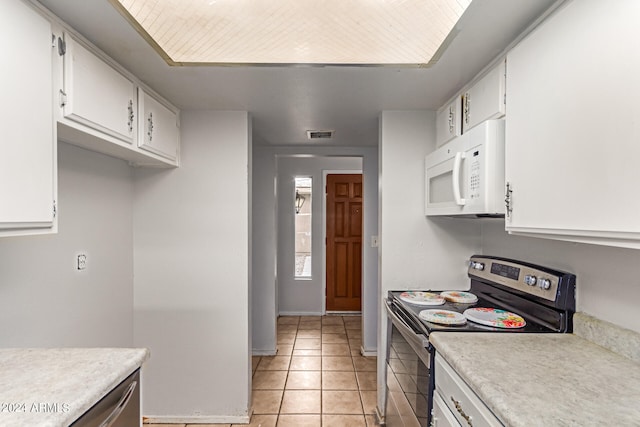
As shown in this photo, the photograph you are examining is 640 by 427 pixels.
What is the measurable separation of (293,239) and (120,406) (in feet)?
11.6

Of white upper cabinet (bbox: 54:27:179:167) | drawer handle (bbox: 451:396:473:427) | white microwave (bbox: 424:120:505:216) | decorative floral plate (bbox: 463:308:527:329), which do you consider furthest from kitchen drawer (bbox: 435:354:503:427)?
white upper cabinet (bbox: 54:27:179:167)

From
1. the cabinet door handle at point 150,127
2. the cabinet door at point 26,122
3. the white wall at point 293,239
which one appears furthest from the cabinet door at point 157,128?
the white wall at point 293,239

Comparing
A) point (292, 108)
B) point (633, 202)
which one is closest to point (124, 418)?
point (633, 202)

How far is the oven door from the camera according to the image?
1.43 meters

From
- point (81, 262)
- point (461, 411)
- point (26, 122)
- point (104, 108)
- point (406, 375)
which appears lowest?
point (406, 375)

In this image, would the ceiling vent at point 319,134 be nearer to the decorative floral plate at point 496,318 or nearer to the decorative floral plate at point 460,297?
the decorative floral plate at point 460,297

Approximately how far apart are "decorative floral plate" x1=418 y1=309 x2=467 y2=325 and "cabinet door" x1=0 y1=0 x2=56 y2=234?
1548 millimetres

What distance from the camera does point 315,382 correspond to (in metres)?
2.82

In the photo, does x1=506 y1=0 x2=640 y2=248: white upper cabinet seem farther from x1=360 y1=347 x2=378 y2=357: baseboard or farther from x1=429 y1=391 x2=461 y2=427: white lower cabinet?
x1=360 y1=347 x2=378 y2=357: baseboard

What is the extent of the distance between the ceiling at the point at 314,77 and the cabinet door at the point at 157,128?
9 cm

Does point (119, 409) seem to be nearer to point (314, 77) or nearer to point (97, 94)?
point (97, 94)

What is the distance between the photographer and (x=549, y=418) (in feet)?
2.62

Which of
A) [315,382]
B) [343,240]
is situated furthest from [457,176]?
[343,240]

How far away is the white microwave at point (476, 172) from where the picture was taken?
1398mm
